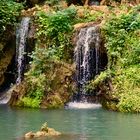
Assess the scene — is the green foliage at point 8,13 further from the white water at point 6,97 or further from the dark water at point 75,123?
the dark water at point 75,123

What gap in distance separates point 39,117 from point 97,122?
2312 mm

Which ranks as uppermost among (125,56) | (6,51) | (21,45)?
(21,45)

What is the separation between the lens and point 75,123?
52.1ft

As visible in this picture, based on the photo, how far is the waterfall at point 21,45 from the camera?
23328 millimetres

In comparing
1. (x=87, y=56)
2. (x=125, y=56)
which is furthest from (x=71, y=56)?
(x=125, y=56)

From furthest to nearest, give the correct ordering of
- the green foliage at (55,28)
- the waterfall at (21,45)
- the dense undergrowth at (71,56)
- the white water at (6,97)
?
the waterfall at (21,45) → the green foliage at (55,28) → the white water at (6,97) → the dense undergrowth at (71,56)

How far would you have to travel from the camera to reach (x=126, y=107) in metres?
19.0

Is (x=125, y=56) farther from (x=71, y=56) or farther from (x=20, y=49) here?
(x=20, y=49)

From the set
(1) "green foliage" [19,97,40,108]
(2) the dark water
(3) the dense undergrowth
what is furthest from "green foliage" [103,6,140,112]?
(1) "green foliage" [19,97,40,108]

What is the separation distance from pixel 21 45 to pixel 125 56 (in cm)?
531

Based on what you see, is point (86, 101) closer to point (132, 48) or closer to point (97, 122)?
point (132, 48)

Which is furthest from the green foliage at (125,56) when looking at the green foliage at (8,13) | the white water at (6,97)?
Answer: the white water at (6,97)

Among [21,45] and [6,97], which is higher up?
[21,45]

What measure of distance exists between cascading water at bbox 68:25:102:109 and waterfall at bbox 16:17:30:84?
278cm
